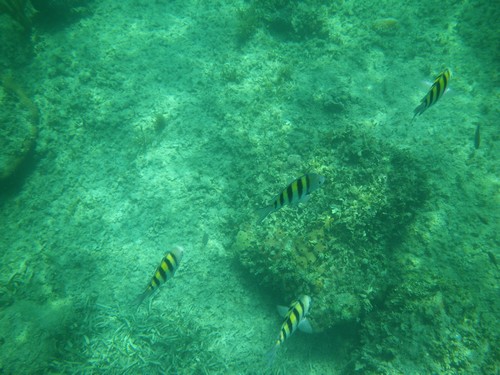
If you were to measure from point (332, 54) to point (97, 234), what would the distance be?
7.34 meters

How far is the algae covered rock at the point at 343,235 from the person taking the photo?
4.28m

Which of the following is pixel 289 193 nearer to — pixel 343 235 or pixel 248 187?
pixel 343 235

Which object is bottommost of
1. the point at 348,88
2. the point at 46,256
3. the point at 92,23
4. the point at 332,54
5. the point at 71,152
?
the point at 46,256

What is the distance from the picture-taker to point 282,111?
6.38 meters

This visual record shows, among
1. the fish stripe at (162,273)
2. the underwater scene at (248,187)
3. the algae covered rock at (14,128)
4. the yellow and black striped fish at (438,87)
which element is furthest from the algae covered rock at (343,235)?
the algae covered rock at (14,128)

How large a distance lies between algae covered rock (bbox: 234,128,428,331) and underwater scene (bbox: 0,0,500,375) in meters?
0.03

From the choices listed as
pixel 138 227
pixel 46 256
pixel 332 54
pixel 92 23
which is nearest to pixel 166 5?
pixel 92 23

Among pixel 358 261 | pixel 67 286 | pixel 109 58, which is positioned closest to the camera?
pixel 358 261

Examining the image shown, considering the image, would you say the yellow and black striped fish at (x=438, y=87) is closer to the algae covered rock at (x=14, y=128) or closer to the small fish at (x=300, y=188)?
the small fish at (x=300, y=188)

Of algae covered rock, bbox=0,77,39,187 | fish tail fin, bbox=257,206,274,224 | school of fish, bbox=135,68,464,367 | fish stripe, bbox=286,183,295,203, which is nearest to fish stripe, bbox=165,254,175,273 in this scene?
school of fish, bbox=135,68,464,367

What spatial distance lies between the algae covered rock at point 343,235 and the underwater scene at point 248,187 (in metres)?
0.03

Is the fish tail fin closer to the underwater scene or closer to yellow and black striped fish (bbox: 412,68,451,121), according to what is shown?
the underwater scene

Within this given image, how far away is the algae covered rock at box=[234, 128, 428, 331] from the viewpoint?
14.0 ft

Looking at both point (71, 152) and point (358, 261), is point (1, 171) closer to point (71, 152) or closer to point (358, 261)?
point (71, 152)
